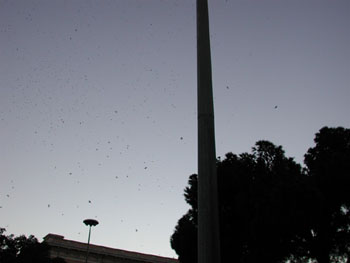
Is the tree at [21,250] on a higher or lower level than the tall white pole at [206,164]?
higher

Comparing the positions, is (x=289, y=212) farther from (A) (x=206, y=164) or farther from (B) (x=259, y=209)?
(A) (x=206, y=164)

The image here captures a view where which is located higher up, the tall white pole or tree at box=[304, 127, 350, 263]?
tree at box=[304, 127, 350, 263]

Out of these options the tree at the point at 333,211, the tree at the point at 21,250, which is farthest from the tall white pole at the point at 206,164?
the tree at the point at 21,250

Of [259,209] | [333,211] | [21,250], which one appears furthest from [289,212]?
[21,250]

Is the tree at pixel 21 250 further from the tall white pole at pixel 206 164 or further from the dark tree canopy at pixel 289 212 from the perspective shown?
the tall white pole at pixel 206 164

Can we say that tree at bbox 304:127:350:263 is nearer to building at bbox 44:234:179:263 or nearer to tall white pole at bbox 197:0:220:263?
tall white pole at bbox 197:0:220:263

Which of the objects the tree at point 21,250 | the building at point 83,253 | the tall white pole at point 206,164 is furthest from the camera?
the building at point 83,253

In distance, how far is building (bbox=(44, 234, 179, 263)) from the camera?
150ft

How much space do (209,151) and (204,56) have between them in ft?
3.97

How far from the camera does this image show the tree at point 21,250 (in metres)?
26.7

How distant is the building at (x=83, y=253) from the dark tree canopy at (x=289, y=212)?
76.0 feet

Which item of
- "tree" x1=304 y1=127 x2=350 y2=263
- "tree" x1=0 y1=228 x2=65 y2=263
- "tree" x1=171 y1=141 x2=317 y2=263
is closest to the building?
"tree" x1=0 y1=228 x2=65 y2=263

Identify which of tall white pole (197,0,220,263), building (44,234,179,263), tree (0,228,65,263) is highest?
building (44,234,179,263)

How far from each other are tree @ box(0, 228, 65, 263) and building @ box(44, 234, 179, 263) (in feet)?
53.0
